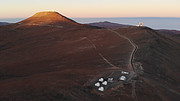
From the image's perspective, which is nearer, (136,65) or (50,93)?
(50,93)

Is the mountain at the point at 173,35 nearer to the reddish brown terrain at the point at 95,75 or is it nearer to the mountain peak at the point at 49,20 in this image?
the reddish brown terrain at the point at 95,75

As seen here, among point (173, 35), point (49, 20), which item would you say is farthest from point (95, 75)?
point (173, 35)

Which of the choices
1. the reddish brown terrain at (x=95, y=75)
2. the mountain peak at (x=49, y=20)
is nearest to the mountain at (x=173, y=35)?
the reddish brown terrain at (x=95, y=75)

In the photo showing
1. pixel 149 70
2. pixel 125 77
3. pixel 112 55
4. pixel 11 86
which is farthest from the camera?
pixel 112 55

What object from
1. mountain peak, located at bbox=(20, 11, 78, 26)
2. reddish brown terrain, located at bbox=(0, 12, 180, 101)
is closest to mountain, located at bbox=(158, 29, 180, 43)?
reddish brown terrain, located at bbox=(0, 12, 180, 101)

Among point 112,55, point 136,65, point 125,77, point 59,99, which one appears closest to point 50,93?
point 59,99

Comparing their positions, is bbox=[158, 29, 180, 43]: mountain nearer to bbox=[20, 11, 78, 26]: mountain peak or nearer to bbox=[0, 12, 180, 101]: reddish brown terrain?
bbox=[0, 12, 180, 101]: reddish brown terrain

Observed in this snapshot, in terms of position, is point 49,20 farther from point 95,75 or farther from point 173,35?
point 173,35

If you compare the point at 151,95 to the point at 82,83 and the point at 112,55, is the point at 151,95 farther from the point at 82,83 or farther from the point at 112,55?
the point at 112,55
